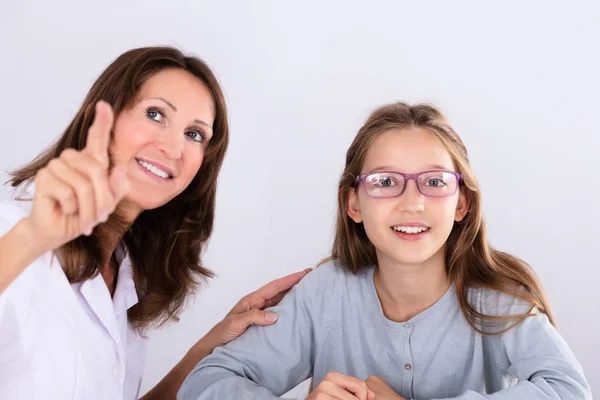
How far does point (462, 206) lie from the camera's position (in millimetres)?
2340

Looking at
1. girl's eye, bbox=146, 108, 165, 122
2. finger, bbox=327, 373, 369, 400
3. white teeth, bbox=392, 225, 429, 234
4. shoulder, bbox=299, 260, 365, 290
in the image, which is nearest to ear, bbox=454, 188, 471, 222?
white teeth, bbox=392, 225, 429, 234

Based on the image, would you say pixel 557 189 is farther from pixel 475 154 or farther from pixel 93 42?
pixel 93 42

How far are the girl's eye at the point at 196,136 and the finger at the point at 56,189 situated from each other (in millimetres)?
1048

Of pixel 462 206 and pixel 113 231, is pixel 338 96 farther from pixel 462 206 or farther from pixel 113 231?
pixel 113 231

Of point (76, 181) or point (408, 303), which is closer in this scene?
point (76, 181)

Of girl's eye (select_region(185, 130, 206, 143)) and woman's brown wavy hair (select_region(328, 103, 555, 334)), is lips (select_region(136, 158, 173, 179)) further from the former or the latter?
woman's brown wavy hair (select_region(328, 103, 555, 334))

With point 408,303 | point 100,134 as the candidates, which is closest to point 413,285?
point 408,303

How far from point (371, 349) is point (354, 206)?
45 cm

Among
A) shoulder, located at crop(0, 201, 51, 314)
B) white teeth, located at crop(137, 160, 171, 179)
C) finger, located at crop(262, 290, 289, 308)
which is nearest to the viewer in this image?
shoulder, located at crop(0, 201, 51, 314)

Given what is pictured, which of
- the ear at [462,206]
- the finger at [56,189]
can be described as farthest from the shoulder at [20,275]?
the ear at [462,206]

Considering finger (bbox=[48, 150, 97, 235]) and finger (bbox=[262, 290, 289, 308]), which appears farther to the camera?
finger (bbox=[262, 290, 289, 308])

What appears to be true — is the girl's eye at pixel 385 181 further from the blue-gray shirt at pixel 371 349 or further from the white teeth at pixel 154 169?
the white teeth at pixel 154 169

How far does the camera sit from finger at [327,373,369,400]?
188cm

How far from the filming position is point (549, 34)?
3.32m
